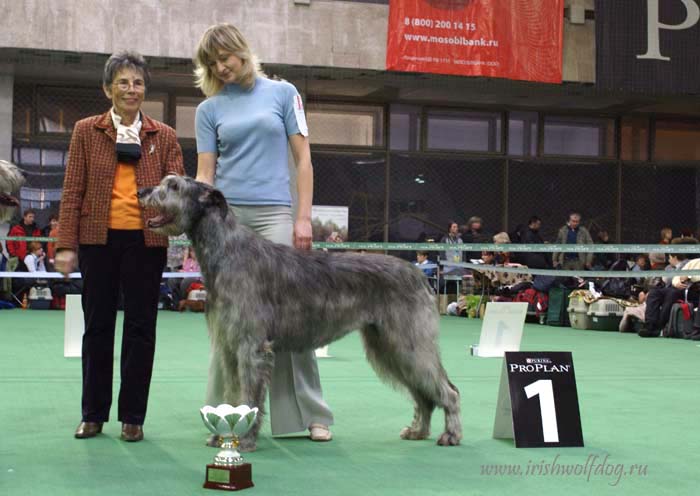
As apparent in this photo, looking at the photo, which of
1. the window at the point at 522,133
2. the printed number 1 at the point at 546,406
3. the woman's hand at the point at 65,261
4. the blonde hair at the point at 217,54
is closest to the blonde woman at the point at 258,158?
the blonde hair at the point at 217,54

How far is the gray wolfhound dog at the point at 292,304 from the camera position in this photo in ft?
13.6

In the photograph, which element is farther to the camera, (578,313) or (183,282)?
(183,282)

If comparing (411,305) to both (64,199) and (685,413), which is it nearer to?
(64,199)

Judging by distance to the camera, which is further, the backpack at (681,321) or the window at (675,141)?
the window at (675,141)

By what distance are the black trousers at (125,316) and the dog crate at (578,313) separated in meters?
9.31

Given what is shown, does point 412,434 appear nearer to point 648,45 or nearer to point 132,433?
point 132,433

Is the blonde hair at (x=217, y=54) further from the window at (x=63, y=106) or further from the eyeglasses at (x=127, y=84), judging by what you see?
the window at (x=63, y=106)

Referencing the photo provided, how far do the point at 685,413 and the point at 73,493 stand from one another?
3533 millimetres

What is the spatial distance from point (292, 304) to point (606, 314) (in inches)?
360

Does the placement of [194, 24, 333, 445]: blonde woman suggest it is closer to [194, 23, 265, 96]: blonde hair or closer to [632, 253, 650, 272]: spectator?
[194, 23, 265, 96]: blonde hair

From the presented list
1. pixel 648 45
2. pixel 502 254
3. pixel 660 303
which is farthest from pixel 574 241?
pixel 660 303

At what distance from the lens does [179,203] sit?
4.13 metres

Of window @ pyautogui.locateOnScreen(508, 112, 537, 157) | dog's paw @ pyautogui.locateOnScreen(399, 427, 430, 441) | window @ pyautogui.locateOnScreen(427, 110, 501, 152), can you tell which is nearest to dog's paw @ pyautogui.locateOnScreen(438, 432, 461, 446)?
dog's paw @ pyautogui.locateOnScreen(399, 427, 430, 441)

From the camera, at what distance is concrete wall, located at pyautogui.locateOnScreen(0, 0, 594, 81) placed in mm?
15219
